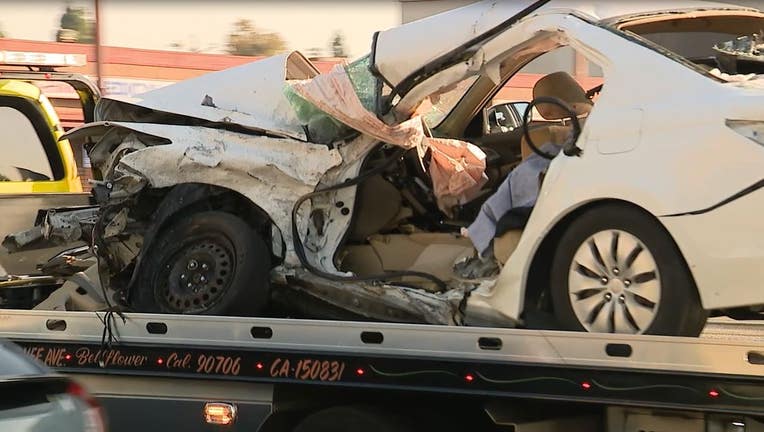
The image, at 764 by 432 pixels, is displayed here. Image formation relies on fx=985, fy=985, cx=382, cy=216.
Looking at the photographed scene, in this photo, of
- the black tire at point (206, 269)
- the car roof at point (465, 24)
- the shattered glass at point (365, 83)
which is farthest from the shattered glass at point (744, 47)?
the black tire at point (206, 269)

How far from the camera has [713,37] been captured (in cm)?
496

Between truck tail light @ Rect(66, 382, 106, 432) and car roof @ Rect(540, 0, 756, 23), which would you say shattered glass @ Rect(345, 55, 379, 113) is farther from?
truck tail light @ Rect(66, 382, 106, 432)

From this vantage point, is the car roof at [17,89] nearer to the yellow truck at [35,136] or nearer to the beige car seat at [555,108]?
the yellow truck at [35,136]

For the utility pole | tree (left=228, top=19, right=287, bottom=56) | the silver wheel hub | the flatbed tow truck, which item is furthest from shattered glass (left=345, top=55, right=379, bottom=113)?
tree (left=228, top=19, right=287, bottom=56)

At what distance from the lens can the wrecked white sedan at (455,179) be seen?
374cm

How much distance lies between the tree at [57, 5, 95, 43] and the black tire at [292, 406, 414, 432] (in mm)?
18667

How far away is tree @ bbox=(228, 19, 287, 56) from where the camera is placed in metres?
33.0

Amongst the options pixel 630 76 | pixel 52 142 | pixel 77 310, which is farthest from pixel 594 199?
pixel 52 142

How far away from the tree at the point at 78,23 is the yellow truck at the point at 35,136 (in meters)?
15.0

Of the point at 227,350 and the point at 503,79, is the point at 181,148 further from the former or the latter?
the point at 503,79

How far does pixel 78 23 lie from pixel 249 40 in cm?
1076

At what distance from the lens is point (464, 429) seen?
173 inches

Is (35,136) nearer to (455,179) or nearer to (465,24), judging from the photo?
(455,179)

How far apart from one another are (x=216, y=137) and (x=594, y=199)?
205 centimetres
